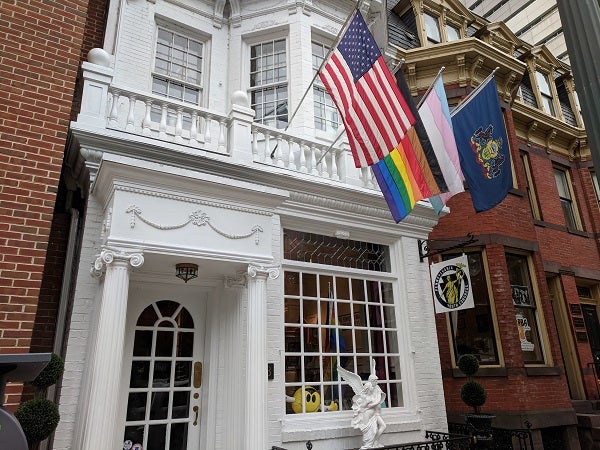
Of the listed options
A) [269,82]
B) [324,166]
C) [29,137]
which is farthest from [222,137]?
[269,82]

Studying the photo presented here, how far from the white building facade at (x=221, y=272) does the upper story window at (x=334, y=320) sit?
2 centimetres

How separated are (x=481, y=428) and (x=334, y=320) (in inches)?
126

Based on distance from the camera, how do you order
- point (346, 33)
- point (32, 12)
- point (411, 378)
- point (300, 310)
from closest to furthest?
1. point (32, 12)
2. point (346, 33)
3. point (300, 310)
4. point (411, 378)

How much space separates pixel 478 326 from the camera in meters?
9.81

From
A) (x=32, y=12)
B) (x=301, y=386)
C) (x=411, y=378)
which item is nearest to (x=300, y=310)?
(x=301, y=386)

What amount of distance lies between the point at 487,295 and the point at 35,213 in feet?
29.3

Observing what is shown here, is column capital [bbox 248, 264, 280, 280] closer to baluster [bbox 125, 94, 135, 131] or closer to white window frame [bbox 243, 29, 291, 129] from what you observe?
baluster [bbox 125, 94, 135, 131]

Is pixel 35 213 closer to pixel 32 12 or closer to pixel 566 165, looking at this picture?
pixel 32 12

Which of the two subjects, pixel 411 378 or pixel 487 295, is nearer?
pixel 411 378

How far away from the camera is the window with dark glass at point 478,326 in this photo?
9609 mm

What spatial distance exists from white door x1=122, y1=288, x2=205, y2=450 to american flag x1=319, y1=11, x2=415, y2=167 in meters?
3.23

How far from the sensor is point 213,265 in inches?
214

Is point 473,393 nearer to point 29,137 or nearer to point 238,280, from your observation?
point 238,280

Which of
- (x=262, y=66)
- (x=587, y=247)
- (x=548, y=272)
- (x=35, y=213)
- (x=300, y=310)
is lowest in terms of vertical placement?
(x=300, y=310)
